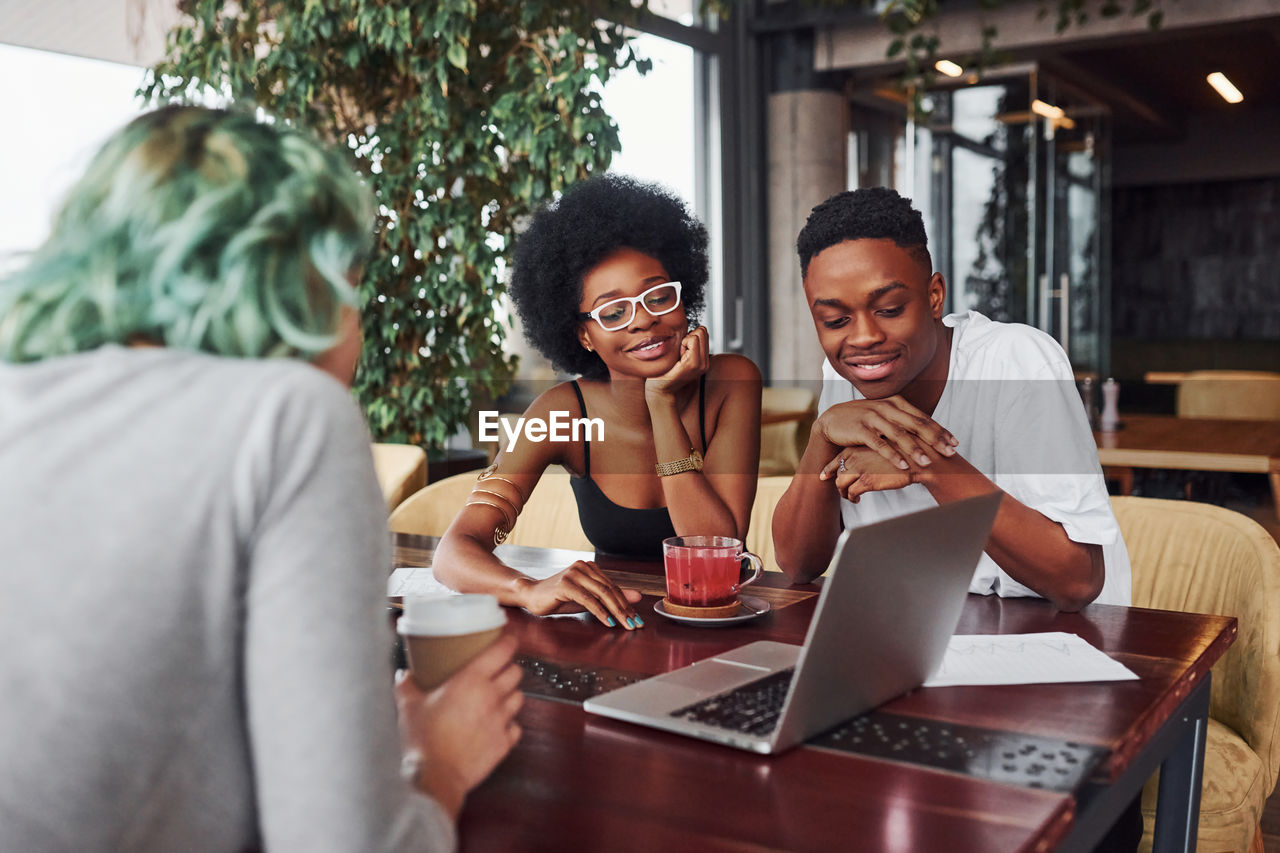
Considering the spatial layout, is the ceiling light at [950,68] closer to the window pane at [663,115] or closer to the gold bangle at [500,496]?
the window pane at [663,115]

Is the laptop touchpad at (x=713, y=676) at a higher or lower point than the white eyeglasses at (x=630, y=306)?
lower

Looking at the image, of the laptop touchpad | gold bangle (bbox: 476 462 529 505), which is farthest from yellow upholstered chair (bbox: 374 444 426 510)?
the laptop touchpad

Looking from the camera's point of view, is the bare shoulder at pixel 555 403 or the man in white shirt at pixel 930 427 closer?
the man in white shirt at pixel 930 427

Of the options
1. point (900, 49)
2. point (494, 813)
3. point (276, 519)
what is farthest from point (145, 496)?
point (900, 49)

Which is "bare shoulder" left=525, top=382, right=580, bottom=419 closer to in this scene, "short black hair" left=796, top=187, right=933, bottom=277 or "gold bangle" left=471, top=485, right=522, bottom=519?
"gold bangle" left=471, top=485, right=522, bottom=519

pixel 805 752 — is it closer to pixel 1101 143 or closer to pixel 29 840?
pixel 29 840

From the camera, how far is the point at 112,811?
22.5 inches

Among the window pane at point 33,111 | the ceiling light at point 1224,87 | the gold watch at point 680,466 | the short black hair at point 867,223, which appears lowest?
the gold watch at point 680,466

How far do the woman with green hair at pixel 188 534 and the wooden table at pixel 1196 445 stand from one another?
8.99 feet

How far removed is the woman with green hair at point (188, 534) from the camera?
0.55 meters

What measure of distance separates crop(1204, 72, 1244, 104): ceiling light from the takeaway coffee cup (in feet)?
26.9

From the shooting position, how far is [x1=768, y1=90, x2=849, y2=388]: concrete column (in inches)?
234

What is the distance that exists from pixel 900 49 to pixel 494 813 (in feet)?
16.6

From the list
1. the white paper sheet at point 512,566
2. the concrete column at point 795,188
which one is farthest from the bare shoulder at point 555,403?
the concrete column at point 795,188
